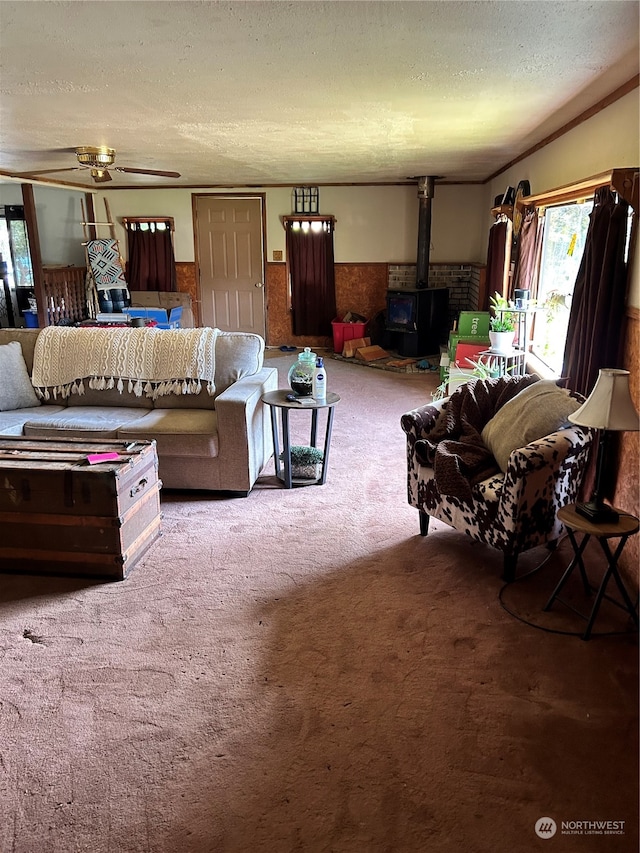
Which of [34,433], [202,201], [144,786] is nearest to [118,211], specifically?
[202,201]

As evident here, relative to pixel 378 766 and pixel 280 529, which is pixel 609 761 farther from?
pixel 280 529

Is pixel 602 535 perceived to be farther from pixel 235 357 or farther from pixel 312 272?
pixel 312 272

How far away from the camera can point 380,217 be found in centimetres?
832

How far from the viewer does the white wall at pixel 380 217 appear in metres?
8.19

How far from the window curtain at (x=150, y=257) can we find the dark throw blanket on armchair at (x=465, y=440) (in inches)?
257

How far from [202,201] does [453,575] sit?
7227mm

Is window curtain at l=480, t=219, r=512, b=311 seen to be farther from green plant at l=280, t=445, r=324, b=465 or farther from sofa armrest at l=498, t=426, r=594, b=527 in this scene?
sofa armrest at l=498, t=426, r=594, b=527

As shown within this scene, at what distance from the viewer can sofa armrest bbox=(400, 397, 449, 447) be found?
3.15 metres

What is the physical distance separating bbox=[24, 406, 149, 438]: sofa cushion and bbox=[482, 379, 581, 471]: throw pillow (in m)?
2.13

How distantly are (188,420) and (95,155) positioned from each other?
97.9 inches

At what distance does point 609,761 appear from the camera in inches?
72.1

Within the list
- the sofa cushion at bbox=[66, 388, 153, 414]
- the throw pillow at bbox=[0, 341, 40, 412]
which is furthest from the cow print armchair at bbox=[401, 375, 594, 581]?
the throw pillow at bbox=[0, 341, 40, 412]

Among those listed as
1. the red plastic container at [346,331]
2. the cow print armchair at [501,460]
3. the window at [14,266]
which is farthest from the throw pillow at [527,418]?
the window at [14,266]

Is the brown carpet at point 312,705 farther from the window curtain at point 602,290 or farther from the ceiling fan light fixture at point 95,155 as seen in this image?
the ceiling fan light fixture at point 95,155
